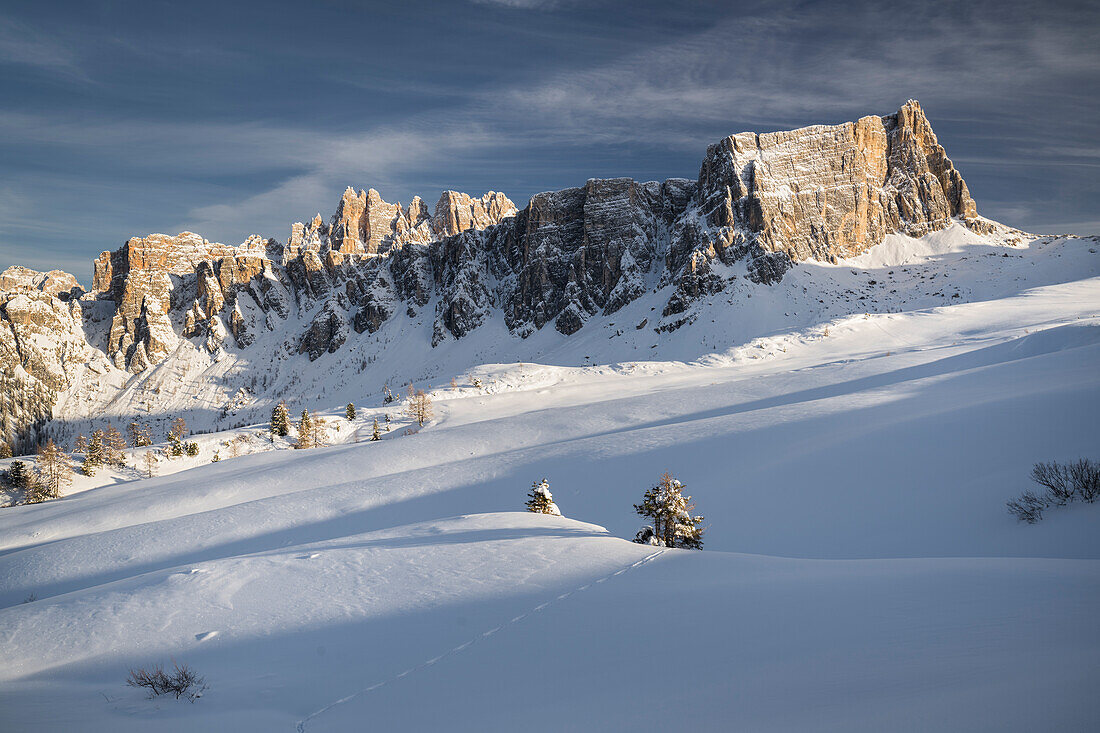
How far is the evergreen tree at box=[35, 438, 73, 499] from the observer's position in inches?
2325

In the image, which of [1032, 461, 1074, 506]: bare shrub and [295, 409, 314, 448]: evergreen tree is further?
[295, 409, 314, 448]: evergreen tree

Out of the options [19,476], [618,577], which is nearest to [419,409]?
[19,476]

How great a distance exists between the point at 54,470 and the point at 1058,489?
3306 inches

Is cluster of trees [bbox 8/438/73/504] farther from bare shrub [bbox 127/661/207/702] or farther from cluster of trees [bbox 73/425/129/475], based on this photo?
bare shrub [bbox 127/661/207/702]

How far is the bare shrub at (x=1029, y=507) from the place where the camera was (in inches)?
479

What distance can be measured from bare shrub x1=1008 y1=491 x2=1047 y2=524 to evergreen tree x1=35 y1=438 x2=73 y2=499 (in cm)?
7945

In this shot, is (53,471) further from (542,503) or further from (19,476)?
(542,503)

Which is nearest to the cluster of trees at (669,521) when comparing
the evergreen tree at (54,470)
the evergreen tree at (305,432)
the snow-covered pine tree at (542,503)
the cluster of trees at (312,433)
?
the snow-covered pine tree at (542,503)

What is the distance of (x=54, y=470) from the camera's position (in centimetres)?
6131

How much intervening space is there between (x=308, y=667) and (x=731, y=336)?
100 meters

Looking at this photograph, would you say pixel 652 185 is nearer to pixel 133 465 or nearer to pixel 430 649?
pixel 133 465

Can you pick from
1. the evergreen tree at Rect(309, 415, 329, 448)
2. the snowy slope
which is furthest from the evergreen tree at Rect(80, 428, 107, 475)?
the snowy slope

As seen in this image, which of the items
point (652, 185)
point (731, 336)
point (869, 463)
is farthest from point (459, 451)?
point (652, 185)

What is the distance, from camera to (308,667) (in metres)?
8.20
